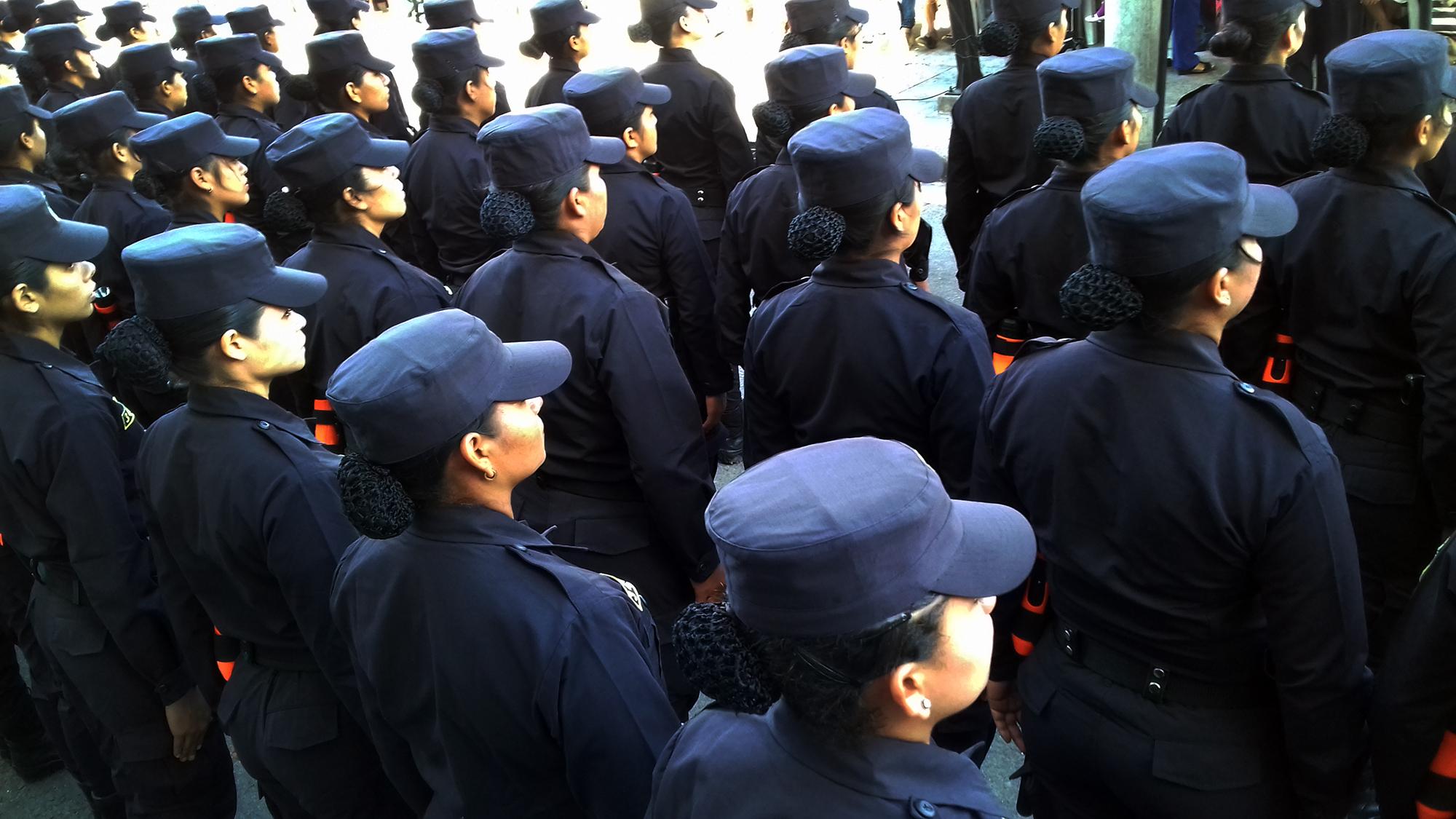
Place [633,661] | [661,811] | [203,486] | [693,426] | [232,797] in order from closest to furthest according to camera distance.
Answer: [661,811] → [633,661] → [203,486] → [693,426] → [232,797]

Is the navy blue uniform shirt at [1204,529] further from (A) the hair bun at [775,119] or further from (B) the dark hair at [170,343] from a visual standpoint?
(A) the hair bun at [775,119]

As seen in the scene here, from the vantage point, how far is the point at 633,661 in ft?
6.53

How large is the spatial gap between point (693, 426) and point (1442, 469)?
2038mm

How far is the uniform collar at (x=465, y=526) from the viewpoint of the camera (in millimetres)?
1996

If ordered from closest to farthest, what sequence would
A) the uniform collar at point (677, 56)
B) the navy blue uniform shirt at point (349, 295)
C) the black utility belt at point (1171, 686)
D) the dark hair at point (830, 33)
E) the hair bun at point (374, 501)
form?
the hair bun at point (374, 501) → the black utility belt at point (1171, 686) → the navy blue uniform shirt at point (349, 295) → the dark hair at point (830, 33) → the uniform collar at point (677, 56)

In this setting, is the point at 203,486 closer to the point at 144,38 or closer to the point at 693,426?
the point at 693,426

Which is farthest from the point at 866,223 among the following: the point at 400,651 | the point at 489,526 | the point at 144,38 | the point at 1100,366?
the point at 144,38

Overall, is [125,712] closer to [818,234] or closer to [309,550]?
[309,550]

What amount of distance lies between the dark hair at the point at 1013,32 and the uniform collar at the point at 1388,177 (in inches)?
76.9

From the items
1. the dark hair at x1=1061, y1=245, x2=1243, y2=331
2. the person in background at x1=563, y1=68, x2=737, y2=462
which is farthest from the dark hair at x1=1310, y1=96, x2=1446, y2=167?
the person in background at x1=563, y1=68, x2=737, y2=462

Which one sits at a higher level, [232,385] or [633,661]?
[232,385]

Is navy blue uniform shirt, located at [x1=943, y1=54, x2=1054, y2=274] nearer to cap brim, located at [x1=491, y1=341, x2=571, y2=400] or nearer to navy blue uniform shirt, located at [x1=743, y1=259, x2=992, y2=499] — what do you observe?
navy blue uniform shirt, located at [x1=743, y1=259, x2=992, y2=499]

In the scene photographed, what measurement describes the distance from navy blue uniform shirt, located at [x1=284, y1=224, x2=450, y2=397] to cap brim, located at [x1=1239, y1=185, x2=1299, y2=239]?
2555 millimetres

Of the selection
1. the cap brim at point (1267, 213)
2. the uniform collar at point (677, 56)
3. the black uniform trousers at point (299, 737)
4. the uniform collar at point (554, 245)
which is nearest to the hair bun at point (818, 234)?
the uniform collar at point (554, 245)
